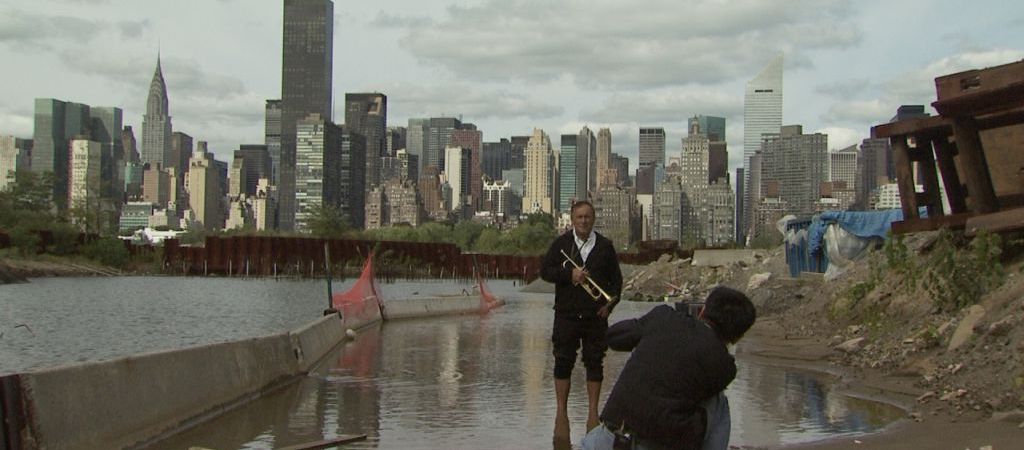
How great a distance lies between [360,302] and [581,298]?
1583cm

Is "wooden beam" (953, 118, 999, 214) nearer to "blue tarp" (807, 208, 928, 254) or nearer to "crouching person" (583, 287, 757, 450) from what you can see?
"crouching person" (583, 287, 757, 450)

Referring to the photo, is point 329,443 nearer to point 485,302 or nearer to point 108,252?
point 485,302

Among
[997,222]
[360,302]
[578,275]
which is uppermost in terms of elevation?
[997,222]

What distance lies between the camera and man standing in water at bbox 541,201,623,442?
29.4ft

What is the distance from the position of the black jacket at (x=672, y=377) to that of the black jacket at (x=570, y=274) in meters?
3.56

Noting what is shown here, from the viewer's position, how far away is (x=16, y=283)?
89.8 m

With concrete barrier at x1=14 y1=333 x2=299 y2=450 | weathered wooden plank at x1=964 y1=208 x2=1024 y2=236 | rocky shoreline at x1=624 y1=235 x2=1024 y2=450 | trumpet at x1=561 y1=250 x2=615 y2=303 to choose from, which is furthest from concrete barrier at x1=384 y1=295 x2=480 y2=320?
trumpet at x1=561 y1=250 x2=615 y2=303

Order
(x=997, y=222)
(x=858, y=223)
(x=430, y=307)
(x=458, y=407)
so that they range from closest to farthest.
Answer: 1. (x=458, y=407)
2. (x=997, y=222)
3. (x=430, y=307)
4. (x=858, y=223)

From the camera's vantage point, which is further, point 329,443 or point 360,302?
point 360,302

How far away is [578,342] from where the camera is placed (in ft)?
30.1

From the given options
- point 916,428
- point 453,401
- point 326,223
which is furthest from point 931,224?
point 326,223

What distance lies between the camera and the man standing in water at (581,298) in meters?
8.97

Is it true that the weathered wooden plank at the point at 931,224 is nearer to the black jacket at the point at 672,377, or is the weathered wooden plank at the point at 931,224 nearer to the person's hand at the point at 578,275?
the person's hand at the point at 578,275

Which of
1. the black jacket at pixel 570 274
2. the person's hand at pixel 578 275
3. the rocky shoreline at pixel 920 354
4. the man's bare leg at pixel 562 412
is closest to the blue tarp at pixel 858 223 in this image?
the rocky shoreline at pixel 920 354
